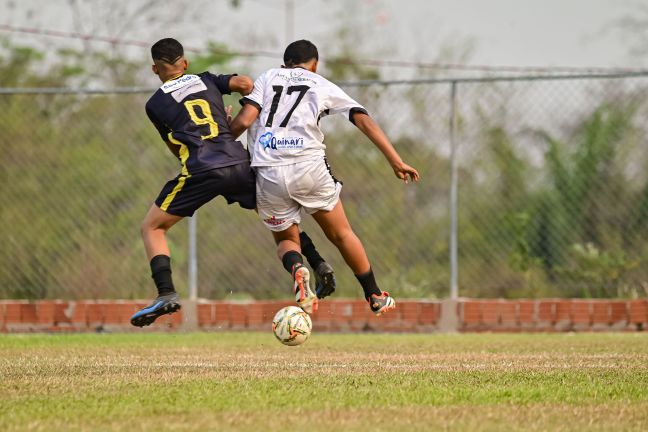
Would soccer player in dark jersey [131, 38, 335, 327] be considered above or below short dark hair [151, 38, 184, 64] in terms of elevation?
below

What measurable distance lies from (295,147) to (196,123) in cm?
63

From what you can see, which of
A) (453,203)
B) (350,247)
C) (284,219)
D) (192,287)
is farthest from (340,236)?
(192,287)

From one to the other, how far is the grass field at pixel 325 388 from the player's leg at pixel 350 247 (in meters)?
0.37

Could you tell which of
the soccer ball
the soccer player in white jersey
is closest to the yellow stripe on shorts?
the soccer player in white jersey

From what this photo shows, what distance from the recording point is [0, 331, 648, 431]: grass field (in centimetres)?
456

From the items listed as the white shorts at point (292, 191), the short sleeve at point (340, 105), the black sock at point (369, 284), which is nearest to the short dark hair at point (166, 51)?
the white shorts at point (292, 191)

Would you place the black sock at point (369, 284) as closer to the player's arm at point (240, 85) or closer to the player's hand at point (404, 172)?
the player's hand at point (404, 172)

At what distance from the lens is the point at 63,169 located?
41.9 feet

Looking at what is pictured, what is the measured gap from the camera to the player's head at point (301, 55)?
7.70m

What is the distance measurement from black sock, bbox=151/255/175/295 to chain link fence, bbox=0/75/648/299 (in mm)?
4954

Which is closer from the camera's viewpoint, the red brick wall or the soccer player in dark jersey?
the soccer player in dark jersey

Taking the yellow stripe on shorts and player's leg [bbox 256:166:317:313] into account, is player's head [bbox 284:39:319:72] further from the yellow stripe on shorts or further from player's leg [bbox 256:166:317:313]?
the yellow stripe on shorts

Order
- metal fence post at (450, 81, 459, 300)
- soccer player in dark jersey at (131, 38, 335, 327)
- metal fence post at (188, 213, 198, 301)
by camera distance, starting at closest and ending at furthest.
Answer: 1. soccer player in dark jersey at (131, 38, 335, 327)
2. metal fence post at (450, 81, 459, 300)
3. metal fence post at (188, 213, 198, 301)

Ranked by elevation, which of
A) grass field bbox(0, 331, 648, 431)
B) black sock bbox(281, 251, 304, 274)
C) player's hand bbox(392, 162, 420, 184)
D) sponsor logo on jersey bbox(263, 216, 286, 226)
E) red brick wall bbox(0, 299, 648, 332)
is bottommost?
grass field bbox(0, 331, 648, 431)
